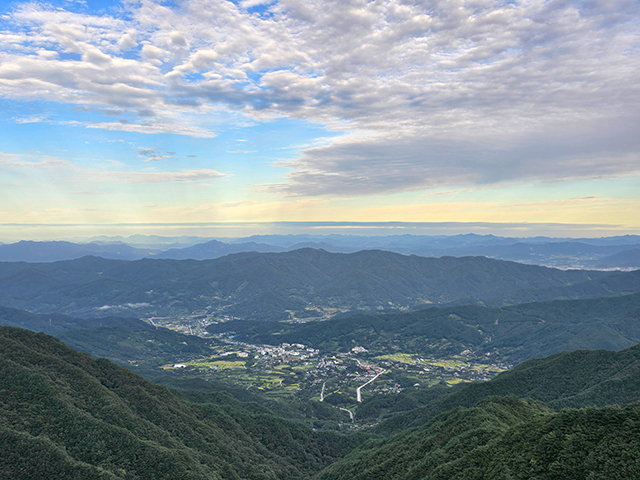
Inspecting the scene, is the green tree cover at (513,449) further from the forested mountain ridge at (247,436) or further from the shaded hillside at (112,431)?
the shaded hillside at (112,431)

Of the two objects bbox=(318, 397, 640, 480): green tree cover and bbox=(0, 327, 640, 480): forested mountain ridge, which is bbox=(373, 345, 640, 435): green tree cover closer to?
bbox=(0, 327, 640, 480): forested mountain ridge

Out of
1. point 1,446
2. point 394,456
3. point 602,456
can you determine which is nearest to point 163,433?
point 1,446

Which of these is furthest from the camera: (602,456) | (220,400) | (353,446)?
(220,400)

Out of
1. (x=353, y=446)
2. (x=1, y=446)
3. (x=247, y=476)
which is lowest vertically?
(x=353, y=446)

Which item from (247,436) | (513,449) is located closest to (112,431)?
(247,436)

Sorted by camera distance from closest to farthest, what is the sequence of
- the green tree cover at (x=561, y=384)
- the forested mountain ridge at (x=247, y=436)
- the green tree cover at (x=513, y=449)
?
the green tree cover at (x=513, y=449), the forested mountain ridge at (x=247, y=436), the green tree cover at (x=561, y=384)

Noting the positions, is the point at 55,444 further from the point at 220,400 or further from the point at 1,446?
the point at 220,400

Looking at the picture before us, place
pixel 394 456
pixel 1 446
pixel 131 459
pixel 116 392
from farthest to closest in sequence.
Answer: pixel 116 392 < pixel 394 456 < pixel 131 459 < pixel 1 446

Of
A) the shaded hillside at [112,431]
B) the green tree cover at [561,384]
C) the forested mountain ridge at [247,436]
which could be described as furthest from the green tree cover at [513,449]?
the green tree cover at [561,384]
